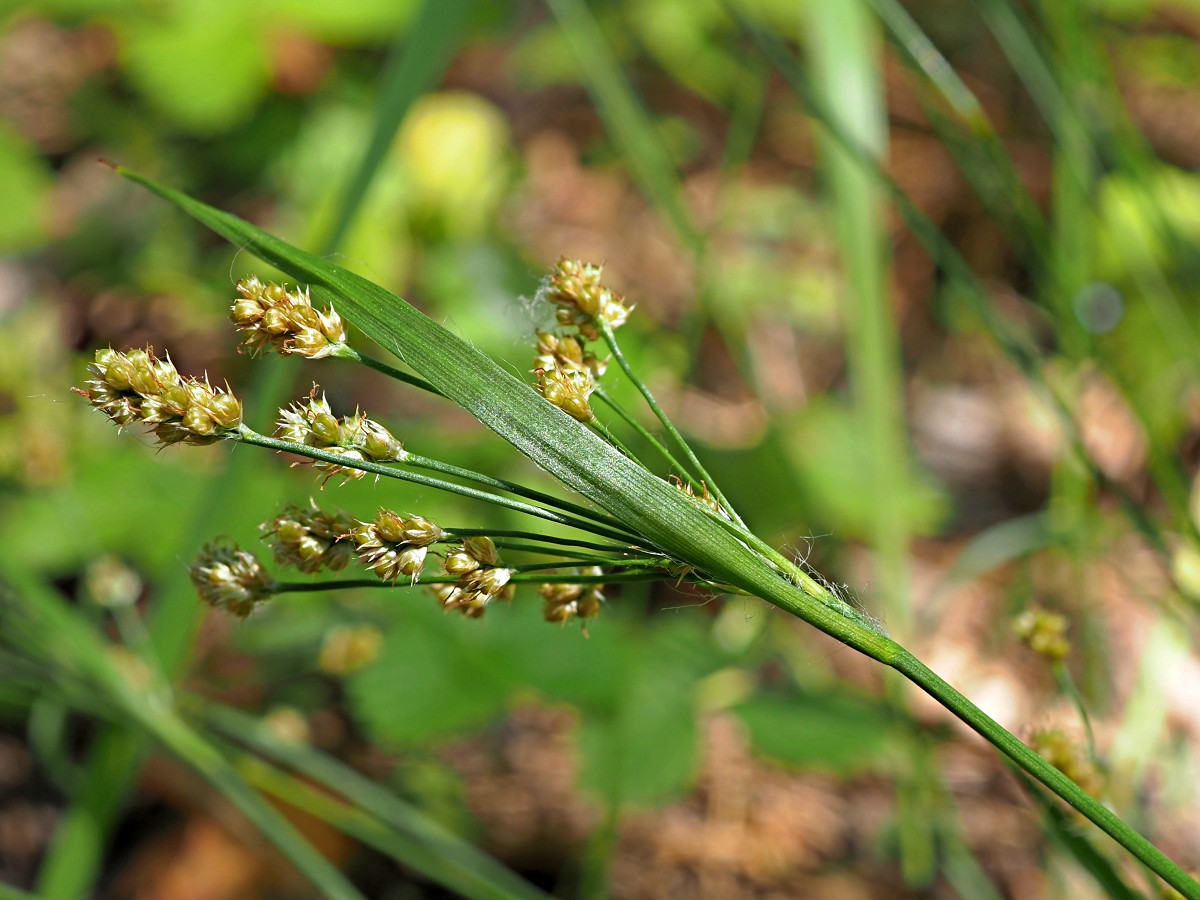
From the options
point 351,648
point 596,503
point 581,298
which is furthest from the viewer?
point 351,648

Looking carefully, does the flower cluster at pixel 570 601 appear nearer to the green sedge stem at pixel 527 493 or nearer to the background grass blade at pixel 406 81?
the green sedge stem at pixel 527 493

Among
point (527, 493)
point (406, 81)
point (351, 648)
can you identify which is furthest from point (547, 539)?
point (351, 648)

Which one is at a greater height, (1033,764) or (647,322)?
(647,322)

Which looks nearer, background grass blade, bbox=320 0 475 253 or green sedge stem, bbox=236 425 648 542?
green sedge stem, bbox=236 425 648 542

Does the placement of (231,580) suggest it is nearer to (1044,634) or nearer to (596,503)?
(596,503)

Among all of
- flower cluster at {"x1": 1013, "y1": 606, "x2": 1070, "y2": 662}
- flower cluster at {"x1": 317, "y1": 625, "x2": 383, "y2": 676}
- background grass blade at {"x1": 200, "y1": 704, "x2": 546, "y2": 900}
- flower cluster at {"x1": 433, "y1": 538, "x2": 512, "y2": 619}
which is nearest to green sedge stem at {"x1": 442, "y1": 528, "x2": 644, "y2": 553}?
flower cluster at {"x1": 433, "y1": 538, "x2": 512, "y2": 619}

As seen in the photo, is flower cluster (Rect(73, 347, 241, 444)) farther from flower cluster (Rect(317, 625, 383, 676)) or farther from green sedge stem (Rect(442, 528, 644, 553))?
flower cluster (Rect(317, 625, 383, 676))
